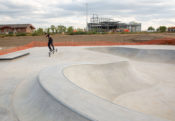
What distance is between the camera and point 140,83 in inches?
377

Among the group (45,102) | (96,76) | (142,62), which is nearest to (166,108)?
(96,76)

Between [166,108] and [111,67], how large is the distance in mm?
4399

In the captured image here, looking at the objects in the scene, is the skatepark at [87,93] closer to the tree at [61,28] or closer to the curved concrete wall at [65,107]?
the curved concrete wall at [65,107]

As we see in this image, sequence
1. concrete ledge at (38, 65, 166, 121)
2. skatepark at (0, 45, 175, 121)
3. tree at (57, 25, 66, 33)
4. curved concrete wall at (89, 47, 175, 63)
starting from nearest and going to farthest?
concrete ledge at (38, 65, 166, 121), skatepark at (0, 45, 175, 121), curved concrete wall at (89, 47, 175, 63), tree at (57, 25, 66, 33)

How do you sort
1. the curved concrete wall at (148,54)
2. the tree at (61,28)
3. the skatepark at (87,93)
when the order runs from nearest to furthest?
the skatepark at (87,93)
the curved concrete wall at (148,54)
the tree at (61,28)

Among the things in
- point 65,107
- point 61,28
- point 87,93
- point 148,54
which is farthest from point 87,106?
point 61,28

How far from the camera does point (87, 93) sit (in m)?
4.30

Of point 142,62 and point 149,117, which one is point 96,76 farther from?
point 142,62

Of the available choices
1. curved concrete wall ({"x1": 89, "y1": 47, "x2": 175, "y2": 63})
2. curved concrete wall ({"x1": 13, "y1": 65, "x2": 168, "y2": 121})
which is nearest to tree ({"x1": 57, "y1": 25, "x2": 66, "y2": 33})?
curved concrete wall ({"x1": 89, "y1": 47, "x2": 175, "y2": 63})

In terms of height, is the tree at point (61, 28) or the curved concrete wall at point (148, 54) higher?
the tree at point (61, 28)

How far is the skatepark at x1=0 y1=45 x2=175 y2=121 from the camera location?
335 cm

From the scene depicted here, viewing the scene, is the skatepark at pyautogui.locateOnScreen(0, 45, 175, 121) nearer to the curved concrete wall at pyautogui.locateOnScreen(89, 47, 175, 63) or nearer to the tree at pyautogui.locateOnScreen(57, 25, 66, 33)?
the curved concrete wall at pyautogui.locateOnScreen(89, 47, 175, 63)

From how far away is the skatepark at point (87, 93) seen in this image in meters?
3.35

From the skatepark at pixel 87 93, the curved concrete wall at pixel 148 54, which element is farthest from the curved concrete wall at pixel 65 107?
the curved concrete wall at pixel 148 54
